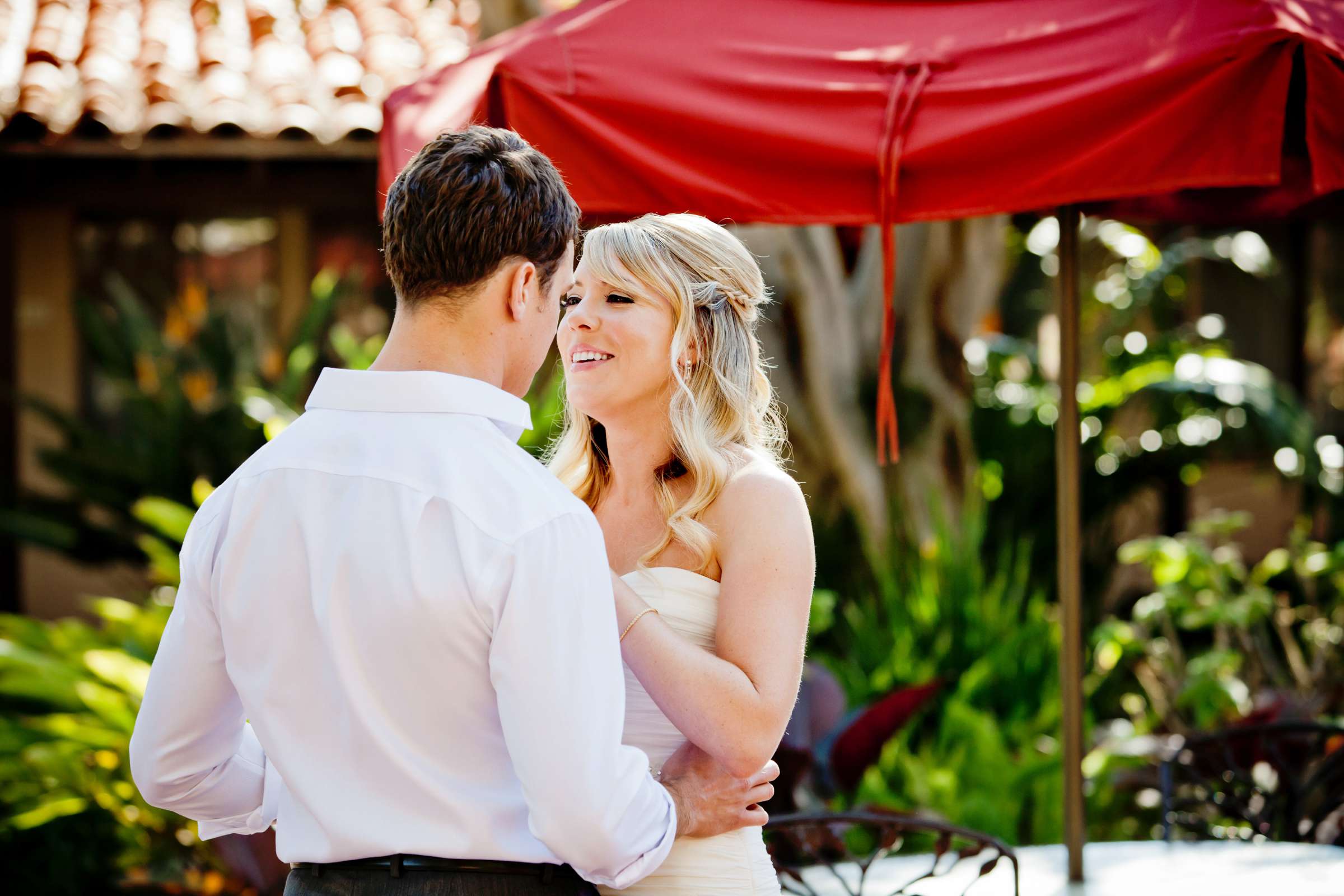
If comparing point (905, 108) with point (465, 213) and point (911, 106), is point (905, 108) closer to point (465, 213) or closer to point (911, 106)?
point (911, 106)

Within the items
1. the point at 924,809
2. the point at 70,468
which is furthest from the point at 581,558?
the point at 70,468

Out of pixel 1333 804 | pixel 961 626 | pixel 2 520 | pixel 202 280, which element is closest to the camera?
pixel 1333 804

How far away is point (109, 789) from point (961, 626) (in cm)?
370

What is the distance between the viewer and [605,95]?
256cm

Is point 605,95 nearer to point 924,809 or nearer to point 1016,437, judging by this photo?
point 924,809

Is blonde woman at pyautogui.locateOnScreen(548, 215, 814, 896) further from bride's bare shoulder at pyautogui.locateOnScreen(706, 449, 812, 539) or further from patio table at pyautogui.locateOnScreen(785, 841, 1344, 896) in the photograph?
patio table at pyautogui.locateOnScreen(785, 841, 1344, 896)

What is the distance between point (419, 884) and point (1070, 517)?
2099 millimetres

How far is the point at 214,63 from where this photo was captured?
7.77 meters

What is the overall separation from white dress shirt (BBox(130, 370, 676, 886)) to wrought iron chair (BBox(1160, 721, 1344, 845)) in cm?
267

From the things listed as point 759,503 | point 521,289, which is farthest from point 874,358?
point 521,289

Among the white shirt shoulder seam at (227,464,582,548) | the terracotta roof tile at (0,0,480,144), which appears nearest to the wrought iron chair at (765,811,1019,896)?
the white shirt shoulder seam at (227,464,582,548)

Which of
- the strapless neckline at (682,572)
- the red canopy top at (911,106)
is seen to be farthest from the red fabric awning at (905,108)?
the strapless neckline at (682,572)

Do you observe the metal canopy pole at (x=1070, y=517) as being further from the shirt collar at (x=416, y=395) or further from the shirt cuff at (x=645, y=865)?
the shirt collar at (x=416, y=395)

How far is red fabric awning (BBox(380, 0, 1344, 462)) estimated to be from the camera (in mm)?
2342
